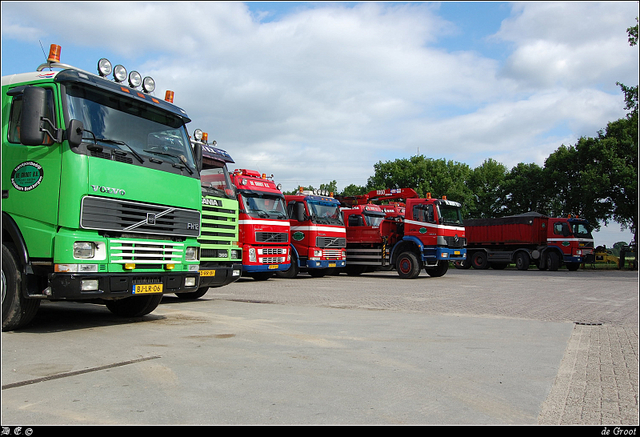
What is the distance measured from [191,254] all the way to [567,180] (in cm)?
4231

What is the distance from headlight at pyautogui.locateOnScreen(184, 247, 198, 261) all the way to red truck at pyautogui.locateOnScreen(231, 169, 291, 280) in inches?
327

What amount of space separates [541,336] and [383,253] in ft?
49.0

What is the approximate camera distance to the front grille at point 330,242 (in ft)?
68.4

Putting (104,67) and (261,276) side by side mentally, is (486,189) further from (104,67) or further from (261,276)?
(104,67)

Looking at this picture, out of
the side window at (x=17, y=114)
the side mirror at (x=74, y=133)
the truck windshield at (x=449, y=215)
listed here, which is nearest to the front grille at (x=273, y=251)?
the truck windshield at (x=449, y=215)

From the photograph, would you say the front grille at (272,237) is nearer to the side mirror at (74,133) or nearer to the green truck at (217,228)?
the green truck at (217,228)

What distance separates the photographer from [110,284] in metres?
7.22

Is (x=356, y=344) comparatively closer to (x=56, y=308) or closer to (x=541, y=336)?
(x=541, y=336)

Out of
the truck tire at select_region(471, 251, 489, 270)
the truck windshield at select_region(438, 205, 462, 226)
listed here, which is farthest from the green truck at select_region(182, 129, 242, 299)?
the truck tire at select_region(471, 251, 489, 270)

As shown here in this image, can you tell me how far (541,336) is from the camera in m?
7.99

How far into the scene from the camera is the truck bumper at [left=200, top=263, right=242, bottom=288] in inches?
445

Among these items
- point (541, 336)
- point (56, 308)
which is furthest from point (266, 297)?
point (541, 336)

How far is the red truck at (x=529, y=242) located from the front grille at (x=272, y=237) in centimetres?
1846

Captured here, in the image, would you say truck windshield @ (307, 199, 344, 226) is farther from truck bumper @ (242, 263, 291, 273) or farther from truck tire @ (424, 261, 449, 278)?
truck tire @ (424, 261, 449, 278)
